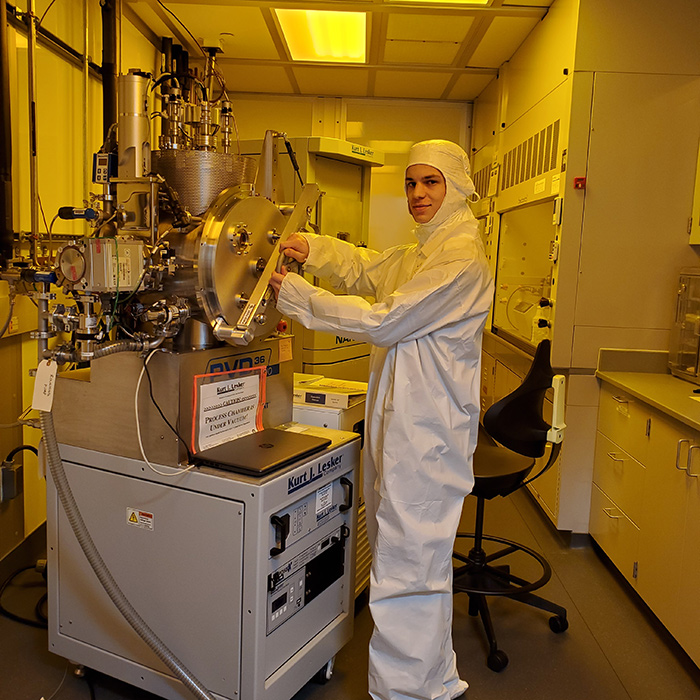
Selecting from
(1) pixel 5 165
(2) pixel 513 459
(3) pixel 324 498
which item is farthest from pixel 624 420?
(1) pixel 5 165

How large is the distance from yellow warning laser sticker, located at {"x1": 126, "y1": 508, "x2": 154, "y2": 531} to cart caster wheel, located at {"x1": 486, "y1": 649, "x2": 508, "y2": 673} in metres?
1.12

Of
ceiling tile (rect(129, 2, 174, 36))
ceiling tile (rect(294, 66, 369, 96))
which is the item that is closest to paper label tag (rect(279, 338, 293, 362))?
ceiling tile (rect(129, 2, 174, 36))

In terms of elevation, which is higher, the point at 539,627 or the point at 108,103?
the point at 108,103

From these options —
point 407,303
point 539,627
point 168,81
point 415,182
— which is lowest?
point 539,627

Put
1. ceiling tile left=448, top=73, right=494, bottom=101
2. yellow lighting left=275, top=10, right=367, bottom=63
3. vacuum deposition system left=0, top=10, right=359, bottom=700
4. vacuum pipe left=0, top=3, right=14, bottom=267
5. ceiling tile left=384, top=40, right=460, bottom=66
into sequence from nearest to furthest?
1. vacuum deposition system left=0, top=10, right=359, bottom=700
2. vacuum pipe left=0, top=3, right=14, bottom=267
3. yellow lighting left=275, top=10, right=367, bottom=63
4. ceiling tile left=384, top=40, right=460, bottom=66
5. ceiling tile left=448, top=73, right=494, bottom=101

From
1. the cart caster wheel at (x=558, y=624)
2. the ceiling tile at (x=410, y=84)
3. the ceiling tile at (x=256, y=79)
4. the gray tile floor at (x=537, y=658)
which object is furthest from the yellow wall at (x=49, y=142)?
the ceiling tile at (x=410, y=84)

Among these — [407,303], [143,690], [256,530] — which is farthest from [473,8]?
[143,690]

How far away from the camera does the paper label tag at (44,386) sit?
1.32 m

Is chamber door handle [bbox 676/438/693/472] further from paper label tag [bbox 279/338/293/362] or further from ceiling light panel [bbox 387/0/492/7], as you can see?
ceiling light panel [bbox 387/0/492/7]

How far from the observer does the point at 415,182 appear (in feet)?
6.16

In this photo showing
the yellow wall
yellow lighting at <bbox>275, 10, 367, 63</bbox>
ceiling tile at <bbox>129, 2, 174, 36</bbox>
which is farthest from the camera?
yellow lighting at <bbox>275, 10, 367, 63</bbox>

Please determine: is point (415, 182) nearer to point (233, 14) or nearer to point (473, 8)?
point (473, 8)

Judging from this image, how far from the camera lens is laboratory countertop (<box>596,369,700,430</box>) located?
80.0 inches

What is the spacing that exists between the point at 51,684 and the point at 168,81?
5.59 ft
